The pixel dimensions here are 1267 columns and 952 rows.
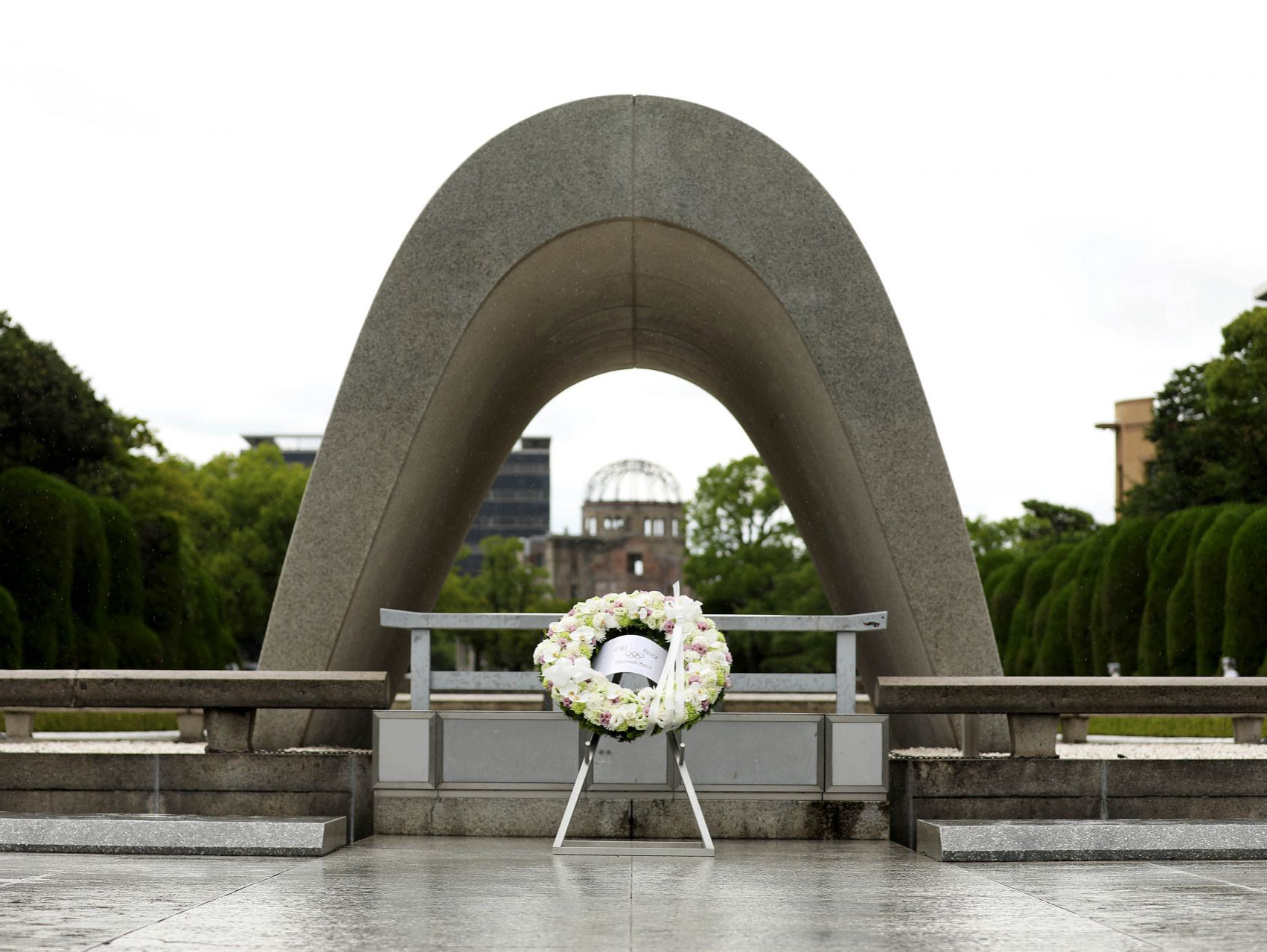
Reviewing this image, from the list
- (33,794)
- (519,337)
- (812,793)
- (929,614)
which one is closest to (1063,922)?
(812,793)

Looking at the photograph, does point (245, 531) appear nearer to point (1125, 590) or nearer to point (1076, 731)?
point (1125, 590)

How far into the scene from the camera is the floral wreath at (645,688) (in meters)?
8.02

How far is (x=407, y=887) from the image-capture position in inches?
269

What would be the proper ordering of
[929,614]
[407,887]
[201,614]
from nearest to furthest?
[407,887]
[929,614]
[201,614]

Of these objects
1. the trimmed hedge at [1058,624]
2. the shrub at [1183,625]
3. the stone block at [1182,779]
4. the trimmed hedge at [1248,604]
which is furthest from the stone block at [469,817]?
the trimmed hedge at [1058,624]

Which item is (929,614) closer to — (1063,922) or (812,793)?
(812,793)

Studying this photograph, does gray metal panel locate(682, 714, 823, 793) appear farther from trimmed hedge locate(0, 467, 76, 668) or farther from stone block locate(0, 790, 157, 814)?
trimmed hedge locate(0, 467, 76, 668)

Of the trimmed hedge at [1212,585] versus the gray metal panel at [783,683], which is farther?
the trimmed hedge at [1212,585]

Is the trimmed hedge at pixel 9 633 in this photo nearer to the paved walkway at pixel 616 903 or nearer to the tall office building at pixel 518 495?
the paved walkway at pixel 616 903

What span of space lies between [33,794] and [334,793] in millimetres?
1831

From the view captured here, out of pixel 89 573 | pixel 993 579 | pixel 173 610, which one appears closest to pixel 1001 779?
pixel 89 573

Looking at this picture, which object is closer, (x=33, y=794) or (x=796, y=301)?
(x=33, y=794)

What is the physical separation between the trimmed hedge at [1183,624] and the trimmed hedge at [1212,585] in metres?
0.18

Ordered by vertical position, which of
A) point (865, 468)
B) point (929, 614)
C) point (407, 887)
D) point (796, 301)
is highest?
point (796, 301)
